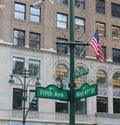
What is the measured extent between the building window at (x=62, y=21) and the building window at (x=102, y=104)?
393 inches

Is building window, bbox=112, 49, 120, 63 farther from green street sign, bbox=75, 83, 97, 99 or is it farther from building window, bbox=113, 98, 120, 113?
green street sign, bbox=75, 83, 97, 99

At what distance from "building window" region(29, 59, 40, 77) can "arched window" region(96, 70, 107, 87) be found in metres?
8.89

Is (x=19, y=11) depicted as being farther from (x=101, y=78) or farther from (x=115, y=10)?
(x=115, y=10)

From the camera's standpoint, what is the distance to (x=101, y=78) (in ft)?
175

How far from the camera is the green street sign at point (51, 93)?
43.1 ft

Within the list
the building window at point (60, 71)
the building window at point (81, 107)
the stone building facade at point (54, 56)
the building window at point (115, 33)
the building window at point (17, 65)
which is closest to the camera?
the stone building facade at point (54, 56)

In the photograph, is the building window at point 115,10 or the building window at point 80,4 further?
the building window at point 115,10

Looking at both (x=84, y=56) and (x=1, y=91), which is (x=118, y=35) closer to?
(x=84, y=56)

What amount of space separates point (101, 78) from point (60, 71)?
6.39 m

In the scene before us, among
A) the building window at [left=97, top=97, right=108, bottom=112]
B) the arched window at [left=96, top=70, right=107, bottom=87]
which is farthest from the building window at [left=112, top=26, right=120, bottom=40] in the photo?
the building window at [left=97, top=97, right=108, bottom=112]

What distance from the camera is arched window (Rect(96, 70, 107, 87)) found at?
53072mm

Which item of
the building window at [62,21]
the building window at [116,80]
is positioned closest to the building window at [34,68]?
the building window at [62,21]

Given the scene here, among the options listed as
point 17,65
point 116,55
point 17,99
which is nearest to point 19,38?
point 17,65

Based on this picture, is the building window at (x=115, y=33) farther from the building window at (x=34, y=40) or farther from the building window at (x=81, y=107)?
the building window at (x=34, y=40)
